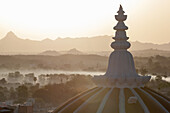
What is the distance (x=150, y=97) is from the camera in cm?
1948

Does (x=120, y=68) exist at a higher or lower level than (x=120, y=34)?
lower

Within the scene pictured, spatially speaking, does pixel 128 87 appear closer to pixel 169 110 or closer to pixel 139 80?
pixel 139 80

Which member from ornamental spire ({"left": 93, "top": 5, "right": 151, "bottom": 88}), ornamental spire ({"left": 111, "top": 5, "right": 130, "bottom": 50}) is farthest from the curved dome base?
ornamental spire ({"left": 111, "top": 5, "right": 130, "bottom": 50})

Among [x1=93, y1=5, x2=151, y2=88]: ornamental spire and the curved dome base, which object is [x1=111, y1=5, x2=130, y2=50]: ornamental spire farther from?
the curved dome base

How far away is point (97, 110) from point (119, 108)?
1034mm

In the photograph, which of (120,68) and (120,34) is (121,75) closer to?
(120,68)

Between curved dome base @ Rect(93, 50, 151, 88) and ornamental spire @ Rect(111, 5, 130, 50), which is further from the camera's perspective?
ornamental spire @ Rect(111, 5, 130, 50)

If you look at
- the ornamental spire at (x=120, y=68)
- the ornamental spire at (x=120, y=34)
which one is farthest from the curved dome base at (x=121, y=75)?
the ornamental spire at (x=120, y=34)

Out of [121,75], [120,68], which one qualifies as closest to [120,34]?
[120,68]

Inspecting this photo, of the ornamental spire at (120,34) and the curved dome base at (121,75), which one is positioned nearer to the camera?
the curved dome base at (121,75)

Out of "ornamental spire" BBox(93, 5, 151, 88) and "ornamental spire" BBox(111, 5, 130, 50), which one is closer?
"ornamental spire" BBox(93, 5, 151, 88)

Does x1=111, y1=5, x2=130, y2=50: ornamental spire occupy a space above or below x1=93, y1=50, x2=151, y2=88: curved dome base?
above

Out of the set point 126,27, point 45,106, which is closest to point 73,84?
point 45,106

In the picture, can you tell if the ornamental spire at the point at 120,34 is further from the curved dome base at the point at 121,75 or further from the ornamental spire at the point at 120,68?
the curved dome base at the point at 121,75
